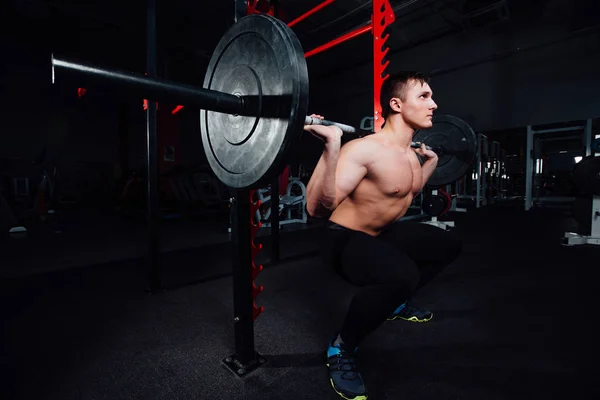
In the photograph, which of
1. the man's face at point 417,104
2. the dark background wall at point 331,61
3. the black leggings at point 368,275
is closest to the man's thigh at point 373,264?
the black leggings at point 368,275

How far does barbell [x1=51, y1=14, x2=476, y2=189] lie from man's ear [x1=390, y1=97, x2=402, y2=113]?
35 cm

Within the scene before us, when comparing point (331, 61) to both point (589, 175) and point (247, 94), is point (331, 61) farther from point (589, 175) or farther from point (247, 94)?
point (247, 94)

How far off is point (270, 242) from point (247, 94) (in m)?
2.31

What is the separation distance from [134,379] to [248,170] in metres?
0.80

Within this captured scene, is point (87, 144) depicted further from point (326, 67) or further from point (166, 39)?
point (326, 67)

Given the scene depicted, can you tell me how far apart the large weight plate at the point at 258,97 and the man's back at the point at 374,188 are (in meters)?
0.38

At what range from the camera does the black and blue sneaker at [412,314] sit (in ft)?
4.54

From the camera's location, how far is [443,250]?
1229mm

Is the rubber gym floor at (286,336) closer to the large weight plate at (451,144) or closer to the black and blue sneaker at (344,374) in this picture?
Answer: the black and blue sneaker at (344,374)

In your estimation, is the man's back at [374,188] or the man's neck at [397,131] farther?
the man's neck at [397,131]

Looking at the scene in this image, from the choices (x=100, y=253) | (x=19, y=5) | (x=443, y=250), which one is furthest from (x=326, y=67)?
(x=443, y=250)

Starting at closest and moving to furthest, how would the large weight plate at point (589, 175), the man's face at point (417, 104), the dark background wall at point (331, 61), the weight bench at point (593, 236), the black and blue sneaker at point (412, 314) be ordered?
the man's face at point (417, 104) → the black and blue sneaker at point (412, 314) → the large weight plate at point (589, 175) → the weight bench at point (593, 236) → the dark background wall at point (331, 61)

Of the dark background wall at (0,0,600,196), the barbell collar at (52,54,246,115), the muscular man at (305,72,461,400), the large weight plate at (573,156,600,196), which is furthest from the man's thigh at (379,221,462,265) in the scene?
the dark background wall at (0,0,600,196)

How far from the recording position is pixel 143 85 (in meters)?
0.60
